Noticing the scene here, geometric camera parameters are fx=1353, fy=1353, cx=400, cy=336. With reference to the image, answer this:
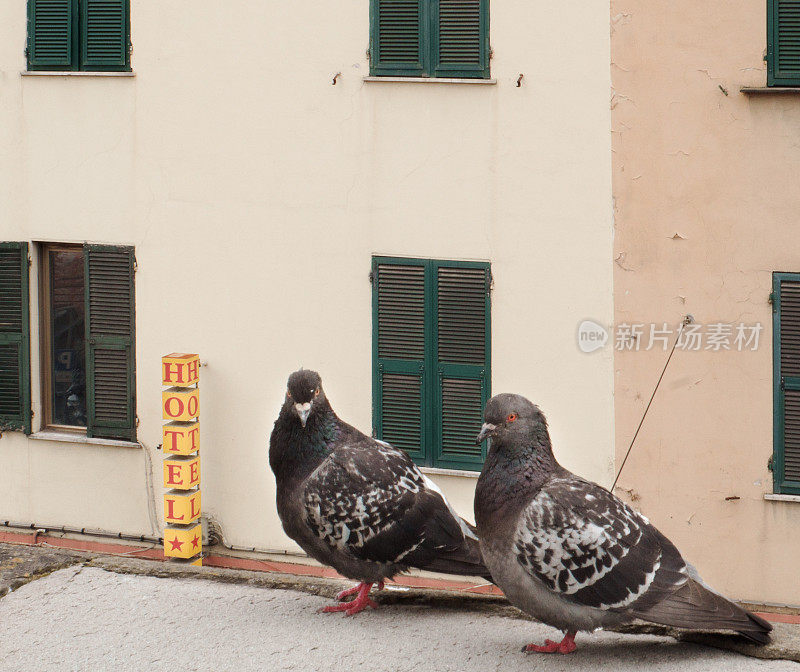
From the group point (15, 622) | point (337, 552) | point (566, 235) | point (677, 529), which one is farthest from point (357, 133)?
point (15, 622)

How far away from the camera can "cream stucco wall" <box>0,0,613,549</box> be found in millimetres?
10016

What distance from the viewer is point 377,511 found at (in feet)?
21.9

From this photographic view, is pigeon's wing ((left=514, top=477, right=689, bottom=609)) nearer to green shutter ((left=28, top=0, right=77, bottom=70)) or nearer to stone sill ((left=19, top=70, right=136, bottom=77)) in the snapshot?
stone sill ((left=19, top=70, right=136, bottom=77))

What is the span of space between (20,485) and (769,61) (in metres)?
7.03

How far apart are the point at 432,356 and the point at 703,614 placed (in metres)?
4.98

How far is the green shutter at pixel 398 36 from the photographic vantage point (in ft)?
33.6

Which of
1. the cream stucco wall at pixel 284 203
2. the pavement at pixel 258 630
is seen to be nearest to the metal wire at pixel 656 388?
the cream stucco wall at pixel 284 203

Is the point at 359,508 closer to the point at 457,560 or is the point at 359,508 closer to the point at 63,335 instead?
the point at 457,560

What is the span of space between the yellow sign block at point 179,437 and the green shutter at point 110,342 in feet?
1.92

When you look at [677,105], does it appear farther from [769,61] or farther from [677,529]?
[677,529]

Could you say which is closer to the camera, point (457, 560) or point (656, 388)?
point (457, 560)

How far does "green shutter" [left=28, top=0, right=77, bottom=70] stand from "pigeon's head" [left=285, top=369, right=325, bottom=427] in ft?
17.2

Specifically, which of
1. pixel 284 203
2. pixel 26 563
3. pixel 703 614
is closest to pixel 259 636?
pixel 26 563

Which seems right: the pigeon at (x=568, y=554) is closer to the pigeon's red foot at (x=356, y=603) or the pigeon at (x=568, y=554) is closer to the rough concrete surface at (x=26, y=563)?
the pigeon's red foot at (x=356, y=603)
